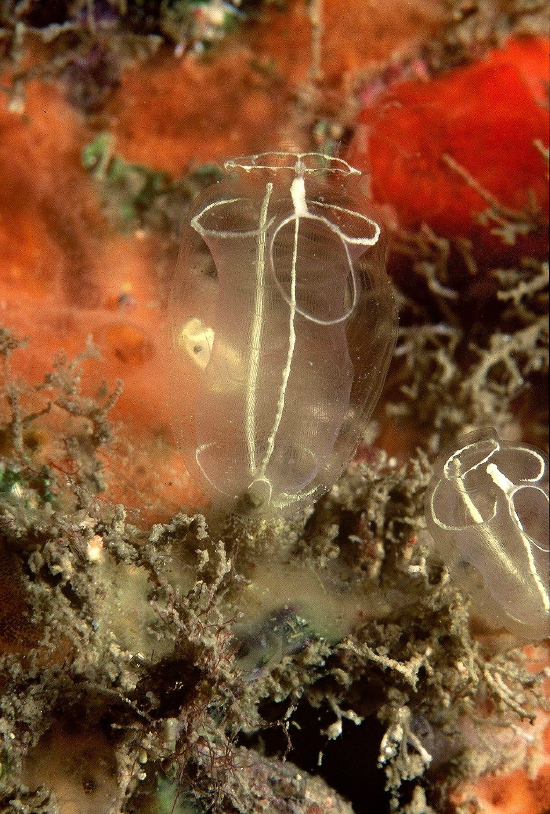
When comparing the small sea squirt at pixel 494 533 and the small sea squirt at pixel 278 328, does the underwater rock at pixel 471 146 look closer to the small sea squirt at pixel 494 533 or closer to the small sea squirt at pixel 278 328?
the small sea squirt at pixel 278 328

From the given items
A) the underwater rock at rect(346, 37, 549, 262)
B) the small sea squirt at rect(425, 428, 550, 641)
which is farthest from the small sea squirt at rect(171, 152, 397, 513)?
the underwater rock at rect(346, 37, 549, 262)

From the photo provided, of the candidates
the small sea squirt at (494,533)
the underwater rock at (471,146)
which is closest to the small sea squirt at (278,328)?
the small sea squirt at (494,533)

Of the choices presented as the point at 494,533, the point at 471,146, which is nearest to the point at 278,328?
the point at 494,533

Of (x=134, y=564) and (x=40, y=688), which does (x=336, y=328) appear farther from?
(x=40, y=688)

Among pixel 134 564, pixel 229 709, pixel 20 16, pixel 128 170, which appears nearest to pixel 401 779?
→ pixel 229 709

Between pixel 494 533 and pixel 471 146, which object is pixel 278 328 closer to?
pixel 494 533
